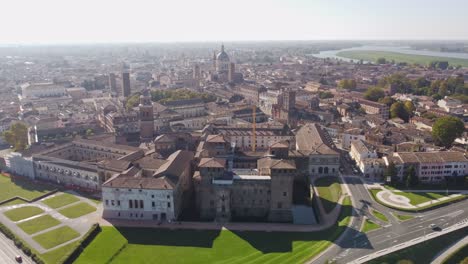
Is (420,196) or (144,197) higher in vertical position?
(144,197)

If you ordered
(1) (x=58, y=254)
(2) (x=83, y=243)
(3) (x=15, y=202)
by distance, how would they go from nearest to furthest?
1. (1) (x=58, y=254)
2. (2) (x=83, y=243)
3. (3) (x=15, y=202)

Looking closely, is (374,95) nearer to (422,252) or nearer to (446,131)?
(446,131)

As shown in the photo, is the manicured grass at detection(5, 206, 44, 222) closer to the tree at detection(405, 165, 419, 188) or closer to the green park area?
the green park area

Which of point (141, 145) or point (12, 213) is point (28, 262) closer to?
point (12, 213)

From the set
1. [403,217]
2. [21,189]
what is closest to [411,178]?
[403,217]

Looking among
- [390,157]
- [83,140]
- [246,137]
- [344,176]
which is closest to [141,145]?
[83,140]

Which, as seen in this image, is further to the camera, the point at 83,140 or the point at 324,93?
the point at 324,93
